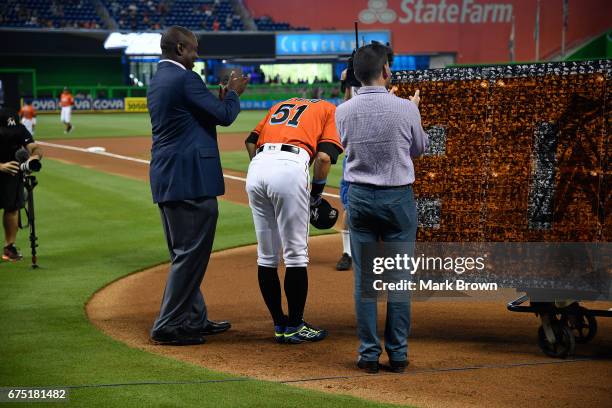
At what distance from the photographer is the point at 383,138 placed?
17.2 feet

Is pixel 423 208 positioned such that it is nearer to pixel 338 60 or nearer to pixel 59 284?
pixel 59 284

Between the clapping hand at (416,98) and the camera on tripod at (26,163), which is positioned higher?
the clapping hand at (416,98)

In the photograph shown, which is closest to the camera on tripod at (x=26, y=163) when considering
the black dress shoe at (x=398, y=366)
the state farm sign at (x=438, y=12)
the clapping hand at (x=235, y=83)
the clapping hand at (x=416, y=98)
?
the clapping hand at (x=235, y=83)

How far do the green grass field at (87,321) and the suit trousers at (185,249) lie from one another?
437mm

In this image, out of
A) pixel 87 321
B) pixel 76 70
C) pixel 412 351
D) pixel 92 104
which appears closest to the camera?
pixel 412 351

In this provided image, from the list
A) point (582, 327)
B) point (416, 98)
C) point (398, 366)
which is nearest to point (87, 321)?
point (398, 366)

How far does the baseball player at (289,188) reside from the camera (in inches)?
237

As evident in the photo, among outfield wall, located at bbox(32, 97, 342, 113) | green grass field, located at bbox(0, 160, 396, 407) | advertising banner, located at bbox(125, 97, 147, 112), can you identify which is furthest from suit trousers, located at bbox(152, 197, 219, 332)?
advertising banner, located at bbox(125, 97, 147, 112)

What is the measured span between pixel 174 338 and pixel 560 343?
2.72 metres

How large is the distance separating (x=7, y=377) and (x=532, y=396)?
3.21 meters

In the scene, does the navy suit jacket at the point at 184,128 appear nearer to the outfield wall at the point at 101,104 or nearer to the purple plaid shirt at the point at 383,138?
the purple plaid shirt at the point at 383,138

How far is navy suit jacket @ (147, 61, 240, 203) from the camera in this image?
6062 millimetres

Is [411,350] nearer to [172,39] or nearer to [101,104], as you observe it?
[172,39]

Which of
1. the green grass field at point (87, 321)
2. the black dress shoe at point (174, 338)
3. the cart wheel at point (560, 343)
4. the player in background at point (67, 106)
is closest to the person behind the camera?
the green grass field at point (87, 321)
